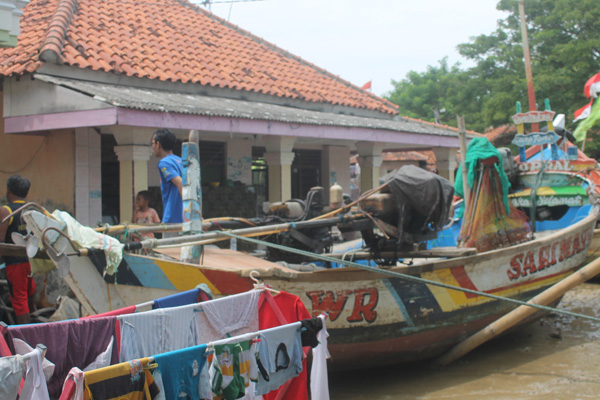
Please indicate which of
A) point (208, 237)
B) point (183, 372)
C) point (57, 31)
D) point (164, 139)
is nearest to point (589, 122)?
point (57, 31)

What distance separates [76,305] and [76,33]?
5.53 meters

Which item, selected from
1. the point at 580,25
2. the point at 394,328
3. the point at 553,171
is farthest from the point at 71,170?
the point at 580,25

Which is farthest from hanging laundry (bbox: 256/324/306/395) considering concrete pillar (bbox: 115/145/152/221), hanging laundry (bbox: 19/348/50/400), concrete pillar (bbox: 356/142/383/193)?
concrete pillar (bbox: 356/142/383/193)

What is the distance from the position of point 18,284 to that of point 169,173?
6.06 feet

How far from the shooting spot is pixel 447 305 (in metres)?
6.31

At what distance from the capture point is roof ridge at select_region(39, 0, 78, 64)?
856cm

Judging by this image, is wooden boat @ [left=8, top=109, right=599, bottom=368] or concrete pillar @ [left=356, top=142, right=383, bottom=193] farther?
concrete pillar @ [left=356, top=142, right=383, bottom=193]

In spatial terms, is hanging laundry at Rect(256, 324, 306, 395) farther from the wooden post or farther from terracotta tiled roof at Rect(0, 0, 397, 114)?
terracotta tiled roof at Rect(0, 0, 397, 114)

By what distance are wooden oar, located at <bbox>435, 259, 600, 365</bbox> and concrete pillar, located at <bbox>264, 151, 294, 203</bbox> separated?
4937 millimetres

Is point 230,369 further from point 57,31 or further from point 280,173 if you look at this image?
point 57,31

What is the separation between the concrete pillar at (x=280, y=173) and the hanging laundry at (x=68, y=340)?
7.41 meters

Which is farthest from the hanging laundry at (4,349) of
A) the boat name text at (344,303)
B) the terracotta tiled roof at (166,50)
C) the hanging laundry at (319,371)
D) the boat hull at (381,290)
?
the terracotta tiled roof at (166,50)

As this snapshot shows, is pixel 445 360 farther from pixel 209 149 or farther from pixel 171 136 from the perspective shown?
pixel 209 149

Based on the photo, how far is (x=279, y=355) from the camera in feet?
12.4
